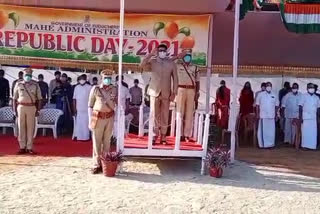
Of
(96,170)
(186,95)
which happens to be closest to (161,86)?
(186,95)

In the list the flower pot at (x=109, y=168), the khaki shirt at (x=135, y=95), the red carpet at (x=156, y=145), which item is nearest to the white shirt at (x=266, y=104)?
the khaki shirt at (x=135, y=95)

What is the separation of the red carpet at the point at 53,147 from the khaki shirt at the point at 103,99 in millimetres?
2150

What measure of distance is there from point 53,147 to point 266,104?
4.97 metres

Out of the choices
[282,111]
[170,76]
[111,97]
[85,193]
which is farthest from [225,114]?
[85,193]

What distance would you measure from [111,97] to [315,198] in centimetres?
364

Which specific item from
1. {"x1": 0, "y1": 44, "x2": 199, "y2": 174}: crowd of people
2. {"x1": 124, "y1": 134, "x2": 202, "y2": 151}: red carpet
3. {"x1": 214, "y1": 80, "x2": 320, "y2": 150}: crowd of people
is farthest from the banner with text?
{"x1": 124, "y1": 134, "x2": 202, "y2": 151}: red carpet

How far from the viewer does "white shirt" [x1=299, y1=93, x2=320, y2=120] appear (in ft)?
45.5

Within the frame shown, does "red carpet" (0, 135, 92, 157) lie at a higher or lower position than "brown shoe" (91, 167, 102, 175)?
higher

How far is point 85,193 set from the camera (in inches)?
344

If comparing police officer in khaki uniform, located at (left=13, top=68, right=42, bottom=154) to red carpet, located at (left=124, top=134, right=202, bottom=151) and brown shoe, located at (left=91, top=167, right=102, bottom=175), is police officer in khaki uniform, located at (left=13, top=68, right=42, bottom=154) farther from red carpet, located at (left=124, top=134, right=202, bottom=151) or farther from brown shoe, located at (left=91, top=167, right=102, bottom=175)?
brown shoe, located at (left=91, top=167, right=102, bottom=175)

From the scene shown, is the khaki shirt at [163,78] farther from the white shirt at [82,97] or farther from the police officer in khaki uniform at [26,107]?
the white shirt at [82,97]

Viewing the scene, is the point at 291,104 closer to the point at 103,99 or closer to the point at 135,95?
the point at 135,95

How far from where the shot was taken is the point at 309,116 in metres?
14.0

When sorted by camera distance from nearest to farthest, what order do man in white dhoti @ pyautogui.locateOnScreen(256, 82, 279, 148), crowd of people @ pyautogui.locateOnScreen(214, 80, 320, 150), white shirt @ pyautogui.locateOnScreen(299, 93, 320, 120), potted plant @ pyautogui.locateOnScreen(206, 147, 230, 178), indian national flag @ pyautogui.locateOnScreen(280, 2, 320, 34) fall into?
potted plant @ pyautogui.locateOnScreen(206, 147, 230, 178)
white shirt @ pyautogui.locateOnScreen(299, 93, 320, 120)
crowd of people @ pyautogui.locateOnScreen(214, 80, 320, 150)
man in white dhoti @ pyautogui.locateOnScreen(256, 82, 279, 148)
indian national flag @ pyautogui.locateOnScreen(280, 2, 320, 34)
